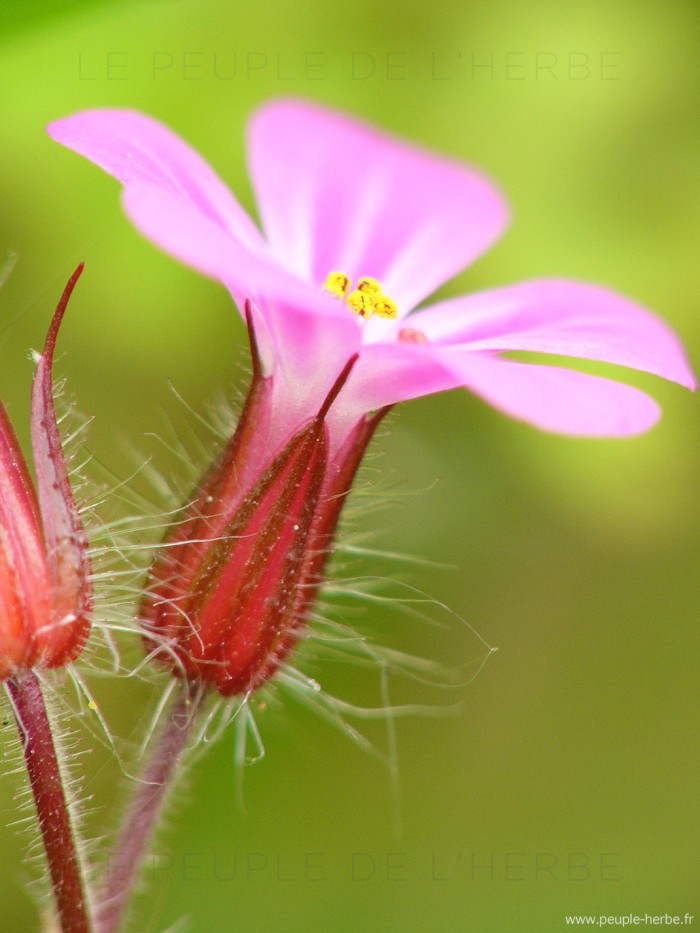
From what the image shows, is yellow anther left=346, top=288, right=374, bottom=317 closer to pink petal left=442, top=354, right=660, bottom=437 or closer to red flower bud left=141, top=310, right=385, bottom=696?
red flower bud left=141, top=310, right=385, bottom=696

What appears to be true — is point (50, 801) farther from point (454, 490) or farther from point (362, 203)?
point (454, 490)

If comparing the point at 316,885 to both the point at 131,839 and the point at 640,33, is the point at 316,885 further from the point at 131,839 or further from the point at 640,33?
the point at 640,33

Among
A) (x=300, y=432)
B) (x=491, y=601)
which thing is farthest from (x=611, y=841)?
(x=300, y=432)

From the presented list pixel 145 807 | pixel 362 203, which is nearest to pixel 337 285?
pixel 362 203

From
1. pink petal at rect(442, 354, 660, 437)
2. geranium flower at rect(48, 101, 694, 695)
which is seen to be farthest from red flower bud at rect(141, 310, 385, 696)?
pink petal at rect(442, 354, 660, 437)

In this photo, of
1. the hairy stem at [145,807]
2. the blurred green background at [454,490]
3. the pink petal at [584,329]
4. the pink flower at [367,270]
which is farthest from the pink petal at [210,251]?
the blurred green background at [454,490]

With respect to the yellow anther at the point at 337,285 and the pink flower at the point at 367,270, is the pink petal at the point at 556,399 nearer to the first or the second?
the pink flower at the point at 367,270

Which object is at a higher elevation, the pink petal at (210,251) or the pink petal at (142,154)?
the pink petal at (142,154)
